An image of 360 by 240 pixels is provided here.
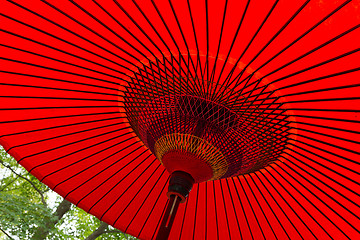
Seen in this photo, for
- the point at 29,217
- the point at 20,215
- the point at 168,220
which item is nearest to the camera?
the point at 168,220

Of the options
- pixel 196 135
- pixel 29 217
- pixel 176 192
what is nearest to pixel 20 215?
pixel 29 217

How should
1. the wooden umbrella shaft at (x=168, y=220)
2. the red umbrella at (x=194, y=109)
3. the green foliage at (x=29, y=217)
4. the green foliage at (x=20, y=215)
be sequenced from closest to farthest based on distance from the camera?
the red umbrella at (x=194, y=109)
the wooden umbrella shaft at (x=168, y=220)
the green foliage at (x=20, y=215)
the green foliage at (x=29, y=217)

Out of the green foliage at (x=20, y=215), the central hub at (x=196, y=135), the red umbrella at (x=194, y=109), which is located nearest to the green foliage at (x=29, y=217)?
the green foliage at (x=20, y=215)

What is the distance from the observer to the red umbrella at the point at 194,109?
1541 millimetres

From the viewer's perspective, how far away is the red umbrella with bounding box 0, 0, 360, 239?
1541 millimetres

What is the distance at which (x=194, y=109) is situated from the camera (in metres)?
1.85

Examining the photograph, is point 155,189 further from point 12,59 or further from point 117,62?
point 12,59

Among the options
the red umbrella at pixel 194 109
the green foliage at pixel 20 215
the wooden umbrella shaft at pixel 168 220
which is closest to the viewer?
the red umbrella at pixel 194 109

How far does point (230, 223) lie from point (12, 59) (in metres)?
1.74

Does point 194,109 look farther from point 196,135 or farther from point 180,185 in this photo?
point 180,185

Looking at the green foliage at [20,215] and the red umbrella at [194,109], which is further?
the green foliage at [20,215]

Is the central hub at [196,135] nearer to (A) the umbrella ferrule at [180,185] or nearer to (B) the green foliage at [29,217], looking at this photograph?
(A) the umbrella ferrule at [180,185]

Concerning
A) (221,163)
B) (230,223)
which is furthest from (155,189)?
(221,163)

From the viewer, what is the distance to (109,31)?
1.77 m
